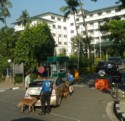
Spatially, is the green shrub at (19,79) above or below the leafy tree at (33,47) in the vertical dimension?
below

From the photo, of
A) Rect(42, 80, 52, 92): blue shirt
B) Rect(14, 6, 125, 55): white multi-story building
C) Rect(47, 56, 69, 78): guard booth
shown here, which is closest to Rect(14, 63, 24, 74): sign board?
Rect(47, 56, 69, 78): guard booth

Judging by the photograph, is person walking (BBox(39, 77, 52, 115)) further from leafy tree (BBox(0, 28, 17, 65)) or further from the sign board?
leafy tree (BBox(0, 28, 17, 65))

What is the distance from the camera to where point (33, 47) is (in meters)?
38.1

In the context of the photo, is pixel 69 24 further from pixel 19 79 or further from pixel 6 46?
pixel 19 79

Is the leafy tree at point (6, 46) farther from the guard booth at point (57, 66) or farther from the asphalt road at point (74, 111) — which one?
the asphalt road at point (74, 111)

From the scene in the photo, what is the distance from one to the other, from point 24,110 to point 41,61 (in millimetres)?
22200

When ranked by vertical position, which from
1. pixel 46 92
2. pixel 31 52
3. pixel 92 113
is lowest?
pixel 92 113

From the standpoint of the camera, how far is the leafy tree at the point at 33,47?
38094 millimetres

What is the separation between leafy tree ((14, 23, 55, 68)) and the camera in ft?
125

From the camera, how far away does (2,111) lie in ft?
55.9

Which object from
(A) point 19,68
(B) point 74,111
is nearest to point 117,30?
(A) point 19,68

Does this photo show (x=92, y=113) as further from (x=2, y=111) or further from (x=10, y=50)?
(x=10, y=50)

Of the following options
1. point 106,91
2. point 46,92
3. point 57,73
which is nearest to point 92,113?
point 46,92

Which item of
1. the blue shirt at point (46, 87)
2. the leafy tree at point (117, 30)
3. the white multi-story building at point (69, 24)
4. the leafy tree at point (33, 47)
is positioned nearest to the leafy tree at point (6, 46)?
the leafy tree at point (33, 47)
